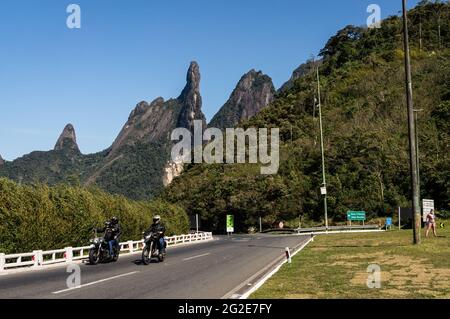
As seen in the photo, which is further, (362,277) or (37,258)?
(37,258)

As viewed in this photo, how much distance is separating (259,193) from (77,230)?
43.1 m

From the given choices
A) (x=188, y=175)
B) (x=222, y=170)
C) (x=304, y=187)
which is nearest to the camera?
(x=304, y=187)

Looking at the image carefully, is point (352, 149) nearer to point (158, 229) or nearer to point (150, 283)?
point (158, 229)

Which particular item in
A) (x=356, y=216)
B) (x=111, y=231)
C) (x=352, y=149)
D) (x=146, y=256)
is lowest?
(x=146, y=256)

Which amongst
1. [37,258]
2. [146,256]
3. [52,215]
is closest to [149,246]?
[146,256]

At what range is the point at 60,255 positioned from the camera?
87.6 feet

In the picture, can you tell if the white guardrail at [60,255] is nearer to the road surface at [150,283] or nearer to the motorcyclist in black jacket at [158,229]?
the road surface at [150,283]

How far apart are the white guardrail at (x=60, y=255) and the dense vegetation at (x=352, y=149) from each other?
21.0 m

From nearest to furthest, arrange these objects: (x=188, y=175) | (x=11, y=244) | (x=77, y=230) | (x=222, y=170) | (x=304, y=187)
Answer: (x=11, y=244) → (x=77, y=230) → (x=304, y=187) → (x=222, y=170) → (x=188, y=175)


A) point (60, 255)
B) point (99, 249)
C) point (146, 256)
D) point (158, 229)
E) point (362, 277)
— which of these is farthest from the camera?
point (60, 255)

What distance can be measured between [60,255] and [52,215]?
2.17 metres

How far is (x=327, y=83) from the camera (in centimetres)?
10494
